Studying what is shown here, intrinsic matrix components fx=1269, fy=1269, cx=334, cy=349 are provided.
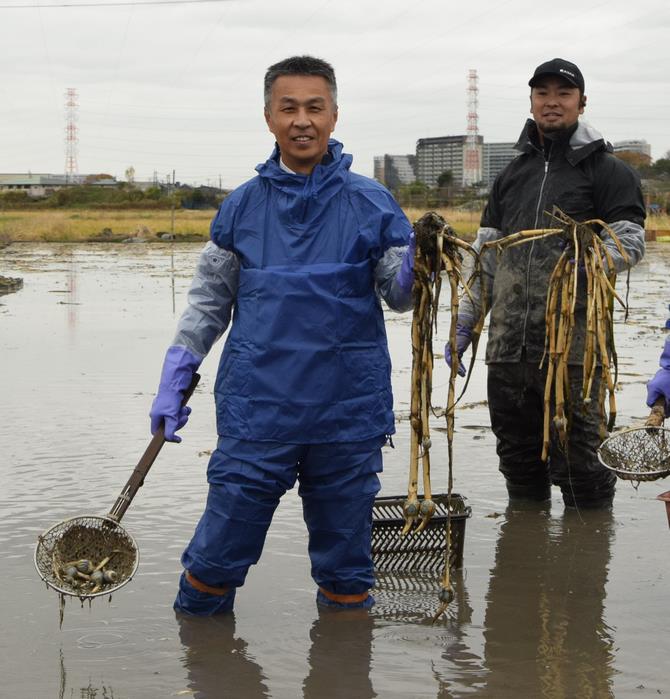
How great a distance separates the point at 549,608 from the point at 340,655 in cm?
94

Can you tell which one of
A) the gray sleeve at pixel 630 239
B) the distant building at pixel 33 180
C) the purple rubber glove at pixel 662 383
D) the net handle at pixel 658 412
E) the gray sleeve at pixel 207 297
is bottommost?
the net handle at pixel 658 412

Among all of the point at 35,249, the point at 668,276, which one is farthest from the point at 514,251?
the point at 35,249

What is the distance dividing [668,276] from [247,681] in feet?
71.5

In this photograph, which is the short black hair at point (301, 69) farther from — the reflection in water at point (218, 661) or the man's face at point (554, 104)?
the reflection in water at point (218, 661)

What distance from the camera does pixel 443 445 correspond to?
773 centimetres

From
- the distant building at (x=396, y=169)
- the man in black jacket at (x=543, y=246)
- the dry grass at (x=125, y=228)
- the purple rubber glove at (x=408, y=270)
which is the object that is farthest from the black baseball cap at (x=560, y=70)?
the distant building at (x=396, y=169)

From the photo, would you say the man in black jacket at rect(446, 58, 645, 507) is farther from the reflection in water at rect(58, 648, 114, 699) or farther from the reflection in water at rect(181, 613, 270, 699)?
the reflection in water at rect(58, 648, 114, 699)

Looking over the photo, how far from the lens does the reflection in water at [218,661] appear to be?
3951 mm

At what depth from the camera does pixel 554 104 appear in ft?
18.4

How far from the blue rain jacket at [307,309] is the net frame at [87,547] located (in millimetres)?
496

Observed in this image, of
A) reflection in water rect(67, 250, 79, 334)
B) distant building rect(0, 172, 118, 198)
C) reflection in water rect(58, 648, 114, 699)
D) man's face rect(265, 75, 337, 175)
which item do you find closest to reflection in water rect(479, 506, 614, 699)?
reflection in water rect(58, 648, 114, 699)

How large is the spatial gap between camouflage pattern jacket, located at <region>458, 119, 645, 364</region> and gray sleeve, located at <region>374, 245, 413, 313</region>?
138cm

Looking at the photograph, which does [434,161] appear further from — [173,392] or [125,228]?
[173,392]

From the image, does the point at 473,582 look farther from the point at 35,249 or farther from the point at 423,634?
the point at 35,249
